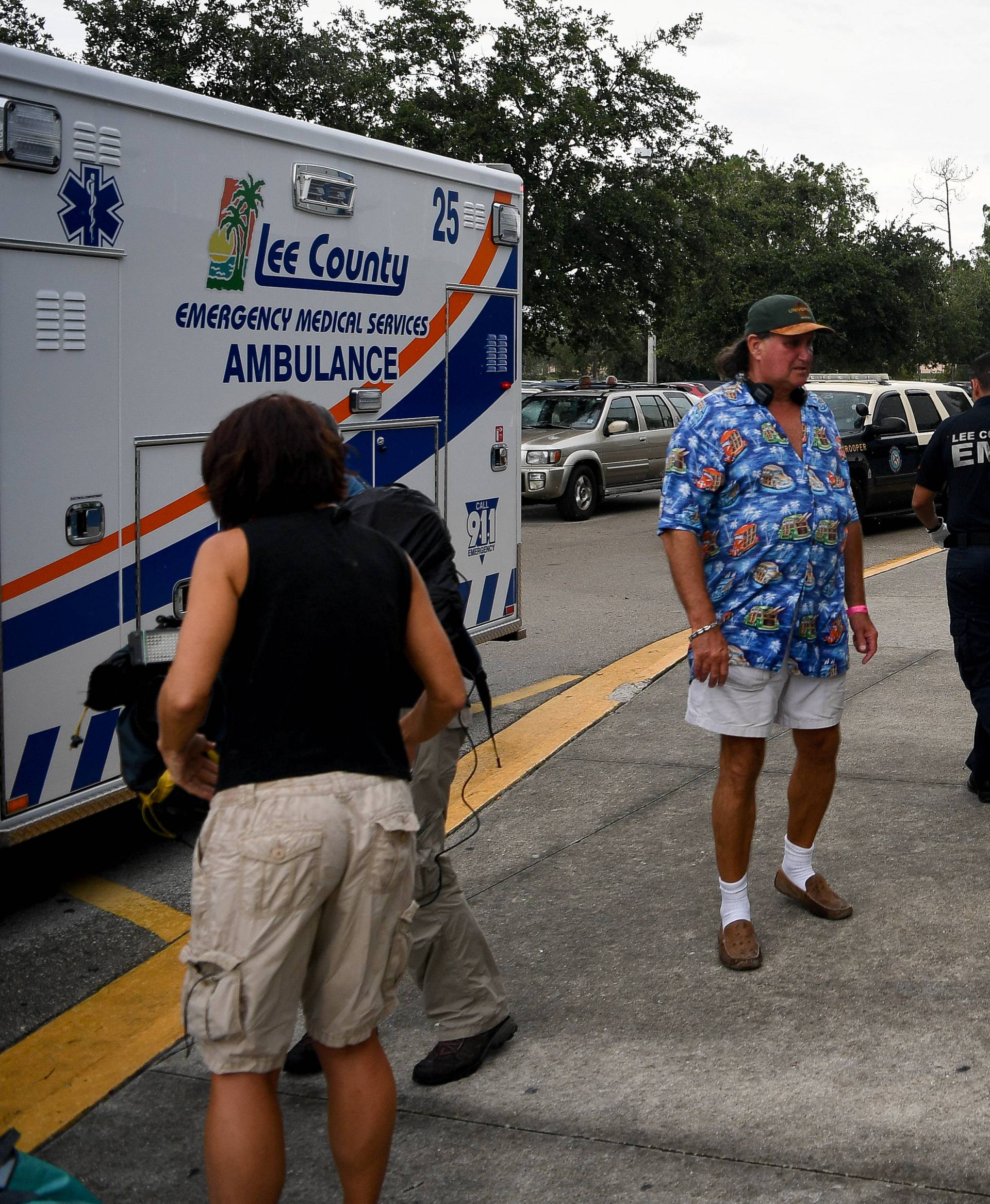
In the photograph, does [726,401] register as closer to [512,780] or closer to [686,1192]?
[686,1192]

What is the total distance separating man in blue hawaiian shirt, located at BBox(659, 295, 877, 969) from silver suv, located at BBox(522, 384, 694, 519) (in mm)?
13546

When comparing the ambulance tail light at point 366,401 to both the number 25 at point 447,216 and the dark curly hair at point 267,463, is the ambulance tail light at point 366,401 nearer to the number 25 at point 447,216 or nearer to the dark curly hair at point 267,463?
the number 25 at point 447,216

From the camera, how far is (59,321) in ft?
14.6

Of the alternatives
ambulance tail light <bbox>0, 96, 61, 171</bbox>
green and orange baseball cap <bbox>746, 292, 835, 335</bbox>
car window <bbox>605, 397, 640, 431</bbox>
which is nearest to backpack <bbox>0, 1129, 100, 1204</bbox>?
green and orange baseball cap <bbox>746, 292, 835, 335</bbox>

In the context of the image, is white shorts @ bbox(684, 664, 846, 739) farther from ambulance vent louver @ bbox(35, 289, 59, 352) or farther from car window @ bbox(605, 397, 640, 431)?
car window @ bbox(605, 397, 640, 431)

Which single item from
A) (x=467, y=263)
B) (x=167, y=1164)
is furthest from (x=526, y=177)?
(x=167, y=1164)

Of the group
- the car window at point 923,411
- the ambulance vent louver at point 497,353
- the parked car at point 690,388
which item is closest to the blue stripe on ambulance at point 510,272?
the ambulance vent louver at point 497,353

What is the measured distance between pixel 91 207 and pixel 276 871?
2.95 m

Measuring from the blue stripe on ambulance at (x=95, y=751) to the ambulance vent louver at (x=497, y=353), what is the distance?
301 cm

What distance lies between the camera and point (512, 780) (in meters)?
6.02

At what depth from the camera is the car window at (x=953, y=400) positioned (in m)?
17.2

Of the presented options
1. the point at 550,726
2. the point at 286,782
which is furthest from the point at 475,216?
the point at 286,782

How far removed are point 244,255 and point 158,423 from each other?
801mm

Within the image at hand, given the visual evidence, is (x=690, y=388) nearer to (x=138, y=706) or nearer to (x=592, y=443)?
(x=592, y=443)
